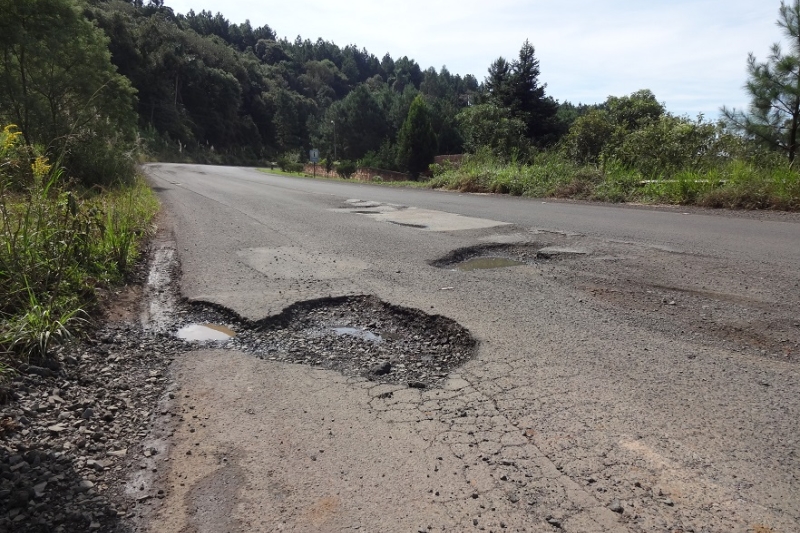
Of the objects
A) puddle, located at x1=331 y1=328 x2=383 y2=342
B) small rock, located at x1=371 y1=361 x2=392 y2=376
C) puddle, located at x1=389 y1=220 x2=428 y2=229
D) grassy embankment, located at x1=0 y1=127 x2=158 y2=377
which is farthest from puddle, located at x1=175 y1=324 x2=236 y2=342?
puddle, located at x1=389 y1=220 x2=428 y2=229

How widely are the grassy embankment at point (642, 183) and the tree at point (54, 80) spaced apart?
425 inches

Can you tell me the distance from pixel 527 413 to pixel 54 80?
635 inches

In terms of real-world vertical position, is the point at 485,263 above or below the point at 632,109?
below

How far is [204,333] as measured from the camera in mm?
4219

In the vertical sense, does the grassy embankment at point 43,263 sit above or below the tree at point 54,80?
below

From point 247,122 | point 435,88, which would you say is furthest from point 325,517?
point 435,88

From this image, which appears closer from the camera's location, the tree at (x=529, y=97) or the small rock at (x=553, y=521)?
the small rock at (x=553, y=521)

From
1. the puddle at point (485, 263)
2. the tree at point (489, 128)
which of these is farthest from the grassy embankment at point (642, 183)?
the tree at point (489, 128)

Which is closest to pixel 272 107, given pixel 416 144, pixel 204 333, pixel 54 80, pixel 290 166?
pixel 416 144

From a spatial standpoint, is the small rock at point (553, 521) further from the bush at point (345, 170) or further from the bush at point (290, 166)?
the bush at point (290, 166)

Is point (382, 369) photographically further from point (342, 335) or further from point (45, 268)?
point (45, 268)

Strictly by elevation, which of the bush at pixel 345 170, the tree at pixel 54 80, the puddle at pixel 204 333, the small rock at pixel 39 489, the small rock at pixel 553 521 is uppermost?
the tree at pixel 54 80

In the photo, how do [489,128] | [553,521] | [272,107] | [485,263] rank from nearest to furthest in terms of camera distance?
[553,521] < [485,263] < [489,128] < [272,107]

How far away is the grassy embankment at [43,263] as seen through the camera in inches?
140
